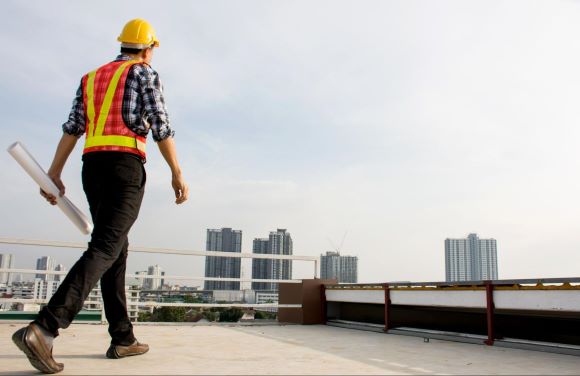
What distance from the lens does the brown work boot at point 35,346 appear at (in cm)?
183

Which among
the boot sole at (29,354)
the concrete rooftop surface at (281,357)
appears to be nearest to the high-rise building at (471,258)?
the concrete rooftop surface at (281,357)

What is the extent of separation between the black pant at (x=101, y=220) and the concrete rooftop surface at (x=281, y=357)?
0.34 metres

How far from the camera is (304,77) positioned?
967 centimetres

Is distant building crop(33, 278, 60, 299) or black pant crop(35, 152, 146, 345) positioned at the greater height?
black pant crop(35, 152, 146, 345)

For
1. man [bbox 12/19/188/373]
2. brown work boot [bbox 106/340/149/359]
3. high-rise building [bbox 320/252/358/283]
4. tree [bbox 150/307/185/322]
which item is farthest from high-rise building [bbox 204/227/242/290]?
man [bbox 12/19/188/373]

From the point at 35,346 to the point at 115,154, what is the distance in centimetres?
88

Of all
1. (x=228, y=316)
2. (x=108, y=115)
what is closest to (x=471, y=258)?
(x=228, y=316)

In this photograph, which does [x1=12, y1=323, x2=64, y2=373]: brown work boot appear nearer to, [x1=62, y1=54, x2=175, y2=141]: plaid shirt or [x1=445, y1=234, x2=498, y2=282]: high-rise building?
[x1=62, y1=54, x2=175, y2=141]: plaid shirt

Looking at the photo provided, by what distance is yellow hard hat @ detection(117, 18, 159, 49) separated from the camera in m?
2.51

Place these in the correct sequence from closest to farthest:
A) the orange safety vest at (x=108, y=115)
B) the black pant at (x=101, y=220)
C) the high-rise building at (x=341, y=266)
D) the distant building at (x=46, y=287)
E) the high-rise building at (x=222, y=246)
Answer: the black pant at (x=101, y=220) < the orange safety vest at (x=108, y=115) < the distant building at (x=46, y=287) < the high-rise building at (x=341, y=266) < the high-rise building at (x=222, y=246)

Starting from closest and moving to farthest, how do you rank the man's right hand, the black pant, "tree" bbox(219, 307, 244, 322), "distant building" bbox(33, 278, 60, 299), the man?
the black pant, the man, the man's right hand, "distant building" bbox(33, 278, 60, 299), "tree" bbox(219, 307, 244, 322)

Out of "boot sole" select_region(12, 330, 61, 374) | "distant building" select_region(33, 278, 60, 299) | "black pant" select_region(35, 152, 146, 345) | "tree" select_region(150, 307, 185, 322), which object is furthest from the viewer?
"tree" select_region(150, 307, 185, 322)

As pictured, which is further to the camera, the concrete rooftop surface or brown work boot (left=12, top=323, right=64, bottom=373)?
the concrete rooftop surface

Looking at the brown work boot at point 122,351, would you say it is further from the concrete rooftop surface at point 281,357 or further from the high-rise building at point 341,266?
the high-rise building at point 341,266
